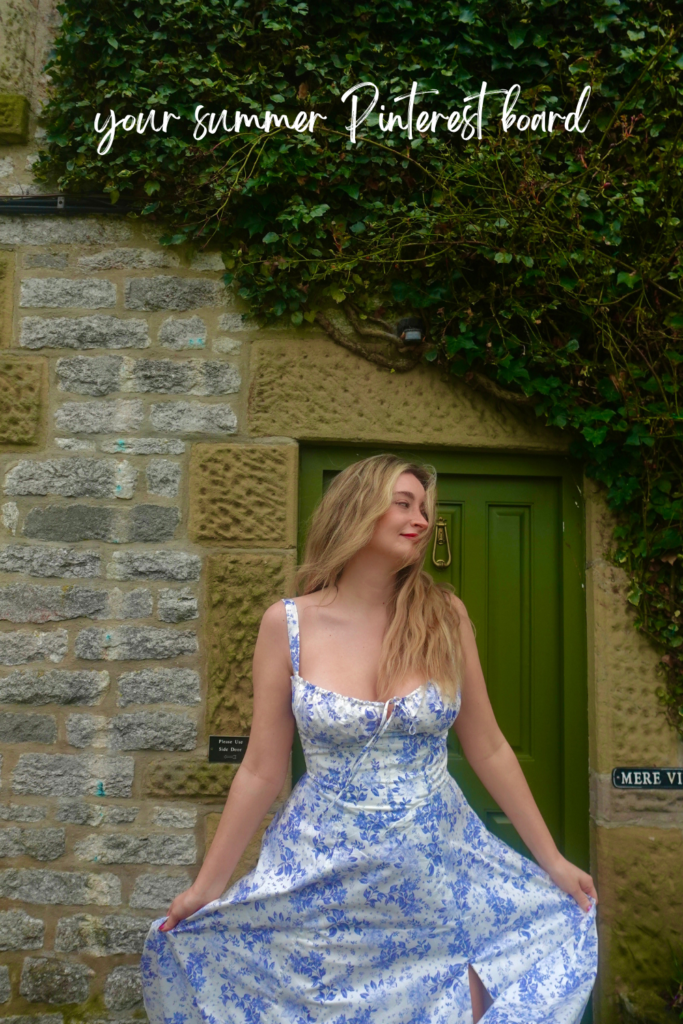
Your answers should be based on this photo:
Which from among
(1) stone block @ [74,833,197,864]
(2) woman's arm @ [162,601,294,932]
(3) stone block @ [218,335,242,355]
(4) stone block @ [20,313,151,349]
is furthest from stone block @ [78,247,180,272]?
(1) stone block @ [74,833,197,864]

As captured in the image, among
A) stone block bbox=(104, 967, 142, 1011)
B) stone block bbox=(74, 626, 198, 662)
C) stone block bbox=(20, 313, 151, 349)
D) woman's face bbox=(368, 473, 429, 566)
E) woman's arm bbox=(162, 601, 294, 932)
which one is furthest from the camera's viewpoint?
stone block bbox=(20, 313, 151, 349)

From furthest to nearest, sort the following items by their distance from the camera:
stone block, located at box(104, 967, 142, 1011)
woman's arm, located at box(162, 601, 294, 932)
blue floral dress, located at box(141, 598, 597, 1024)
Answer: stone block, located at box(104, 967, 142, 1011), woman's arm, located at box(162, 601, 294, 932), blue floral dress, located at box(141, 598, 597, 1024)

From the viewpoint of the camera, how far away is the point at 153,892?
2.59m

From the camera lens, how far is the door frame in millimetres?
2758

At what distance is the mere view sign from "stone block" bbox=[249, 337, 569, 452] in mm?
1194

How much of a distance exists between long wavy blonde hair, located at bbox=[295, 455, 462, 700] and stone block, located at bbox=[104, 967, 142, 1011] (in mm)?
1628

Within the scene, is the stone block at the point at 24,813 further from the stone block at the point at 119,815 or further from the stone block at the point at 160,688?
the stone block at the point at 160,688

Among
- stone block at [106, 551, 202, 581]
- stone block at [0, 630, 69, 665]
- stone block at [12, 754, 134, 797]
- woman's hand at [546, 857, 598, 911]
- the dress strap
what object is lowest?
woman's hand at [546, 857, 598, 911]

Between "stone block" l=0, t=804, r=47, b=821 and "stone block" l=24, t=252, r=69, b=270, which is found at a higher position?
"stone block" l=24, t=252, r=69, b=270

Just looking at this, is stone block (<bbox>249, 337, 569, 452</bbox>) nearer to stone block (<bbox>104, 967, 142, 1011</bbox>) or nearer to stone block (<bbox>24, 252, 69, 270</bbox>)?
stone block (<bbox>24, 252, 69, 270</bbox>)

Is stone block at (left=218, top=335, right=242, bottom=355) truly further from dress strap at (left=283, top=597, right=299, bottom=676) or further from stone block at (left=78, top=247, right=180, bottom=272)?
dress strap at (left=283, top=597, right=299, bottom=676)

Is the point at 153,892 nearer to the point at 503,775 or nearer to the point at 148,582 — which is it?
the point at 148,582

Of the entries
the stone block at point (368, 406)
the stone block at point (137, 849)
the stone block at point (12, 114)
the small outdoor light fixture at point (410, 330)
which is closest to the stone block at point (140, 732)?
the stone block at point (137, 849)

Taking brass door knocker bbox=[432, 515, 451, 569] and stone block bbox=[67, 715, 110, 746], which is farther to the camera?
brass door knocker bbox=[432, 515, 451, 569]
